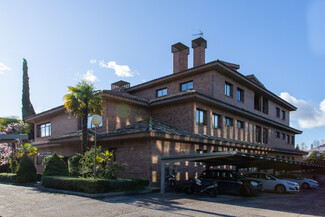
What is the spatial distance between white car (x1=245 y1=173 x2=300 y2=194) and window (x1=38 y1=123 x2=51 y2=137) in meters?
22.3

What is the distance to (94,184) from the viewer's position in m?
13.7

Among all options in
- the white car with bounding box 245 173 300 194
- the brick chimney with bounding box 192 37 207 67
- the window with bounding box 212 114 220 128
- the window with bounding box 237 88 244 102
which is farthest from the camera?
the brick chimney with bounding box 192 37 207 67

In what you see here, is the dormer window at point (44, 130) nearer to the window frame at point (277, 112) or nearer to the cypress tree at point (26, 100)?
the cypress tree at point (26, 100)

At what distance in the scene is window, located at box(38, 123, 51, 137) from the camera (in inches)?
1208

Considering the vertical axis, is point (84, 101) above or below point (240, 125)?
above

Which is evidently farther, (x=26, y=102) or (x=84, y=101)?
(x=26, y=102)

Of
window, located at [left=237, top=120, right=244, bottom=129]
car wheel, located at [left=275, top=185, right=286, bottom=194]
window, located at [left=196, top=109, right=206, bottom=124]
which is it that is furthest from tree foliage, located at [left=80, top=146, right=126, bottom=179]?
window, located at [left=237, top=120, right=244, bottom=129]

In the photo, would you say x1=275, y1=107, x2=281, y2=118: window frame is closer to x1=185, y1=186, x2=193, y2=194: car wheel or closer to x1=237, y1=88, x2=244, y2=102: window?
x1=237, y1=88, x2=244, y2=102: window

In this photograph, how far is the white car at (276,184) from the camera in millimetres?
18422

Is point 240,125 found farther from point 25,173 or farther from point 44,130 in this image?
point 44,130

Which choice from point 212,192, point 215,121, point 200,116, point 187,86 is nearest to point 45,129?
point 187,86

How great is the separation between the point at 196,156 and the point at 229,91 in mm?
13281

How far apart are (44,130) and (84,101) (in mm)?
15155

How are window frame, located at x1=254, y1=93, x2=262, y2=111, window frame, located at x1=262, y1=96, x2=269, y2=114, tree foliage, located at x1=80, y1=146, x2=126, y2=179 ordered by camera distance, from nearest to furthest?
tree foliage, located at x1=80, y1=146, x2=126, y2=179 < window frame, located at x1=254, y1=93, x2=262, y2=111 < window frame, located at x1=262, y1=96, x2=269, y2=114
